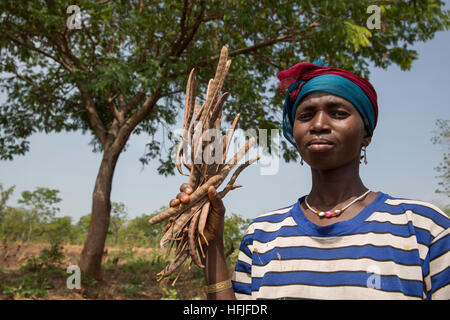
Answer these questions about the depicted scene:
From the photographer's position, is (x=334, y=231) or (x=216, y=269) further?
(x=216, y=269)

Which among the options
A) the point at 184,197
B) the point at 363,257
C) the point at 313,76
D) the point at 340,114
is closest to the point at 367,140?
the point at 340,114

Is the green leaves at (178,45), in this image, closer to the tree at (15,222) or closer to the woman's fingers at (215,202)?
the woman's fingers at (215,202)

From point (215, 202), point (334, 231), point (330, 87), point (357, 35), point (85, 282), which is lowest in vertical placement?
point (85, 282)

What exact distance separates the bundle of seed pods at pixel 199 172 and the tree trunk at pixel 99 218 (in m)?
6.72

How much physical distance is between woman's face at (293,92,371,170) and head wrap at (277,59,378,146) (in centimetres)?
3

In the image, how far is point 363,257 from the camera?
1.23m

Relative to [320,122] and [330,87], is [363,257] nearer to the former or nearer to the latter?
[320,122]

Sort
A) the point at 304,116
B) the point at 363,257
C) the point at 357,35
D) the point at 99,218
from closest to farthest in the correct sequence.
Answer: the point at 363,257 → the point at 304,116 → the point at 357,35 → the point at 99,218

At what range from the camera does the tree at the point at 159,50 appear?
19.5 feet

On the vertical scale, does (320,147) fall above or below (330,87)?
below

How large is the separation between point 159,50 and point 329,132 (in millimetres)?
7021

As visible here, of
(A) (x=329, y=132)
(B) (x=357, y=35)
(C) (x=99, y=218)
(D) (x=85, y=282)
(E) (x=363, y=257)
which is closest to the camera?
(E) (x=363, y=257)
